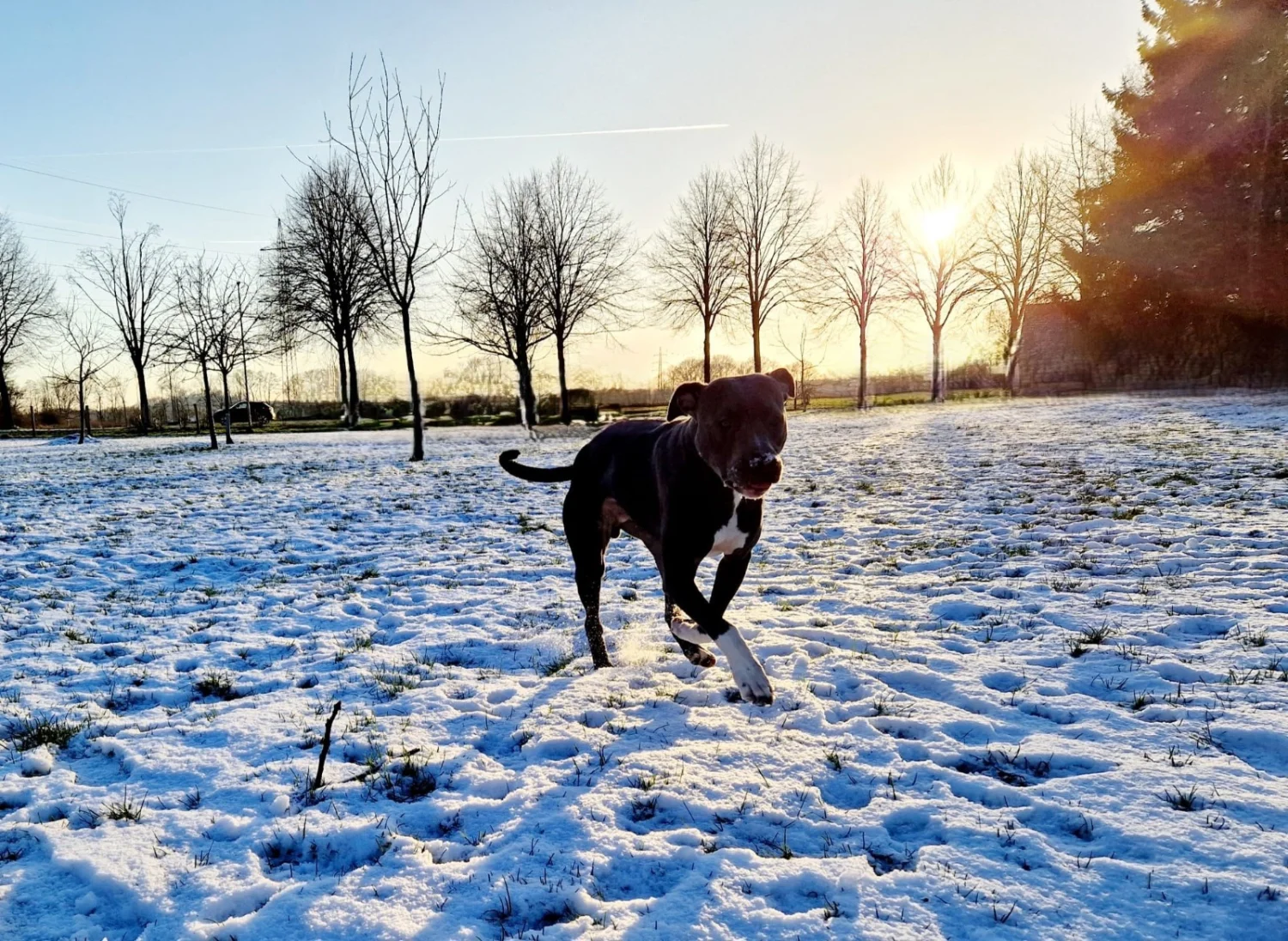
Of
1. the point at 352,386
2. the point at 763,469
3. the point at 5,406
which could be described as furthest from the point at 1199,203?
the point at 5,406

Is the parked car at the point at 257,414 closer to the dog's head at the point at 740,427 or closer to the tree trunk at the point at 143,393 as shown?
the tree trunk at the point at 143,393

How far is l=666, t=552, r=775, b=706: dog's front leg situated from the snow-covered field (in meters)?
0.17

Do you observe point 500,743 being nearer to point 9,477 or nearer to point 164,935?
point 164,935

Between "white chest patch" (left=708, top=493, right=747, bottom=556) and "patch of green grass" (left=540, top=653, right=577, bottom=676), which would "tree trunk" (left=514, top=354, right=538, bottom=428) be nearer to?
"patch of green grass" (left=540, top=653, right=577, bottom=676)

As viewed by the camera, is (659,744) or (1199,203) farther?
(1199,203)

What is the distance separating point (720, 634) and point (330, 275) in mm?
40376

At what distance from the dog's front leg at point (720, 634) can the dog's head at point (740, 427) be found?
2.00ft

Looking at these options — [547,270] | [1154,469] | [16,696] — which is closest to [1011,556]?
[1154,469]

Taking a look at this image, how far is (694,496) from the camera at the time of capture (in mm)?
3781

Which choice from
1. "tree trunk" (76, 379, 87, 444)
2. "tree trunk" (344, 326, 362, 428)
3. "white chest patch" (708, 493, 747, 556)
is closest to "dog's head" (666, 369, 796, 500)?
"white chest patch" (708, 493, 747, 556)

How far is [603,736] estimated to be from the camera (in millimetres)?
3318

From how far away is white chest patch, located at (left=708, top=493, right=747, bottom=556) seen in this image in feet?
12.5

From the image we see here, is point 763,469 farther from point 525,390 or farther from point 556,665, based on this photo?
point 525,390

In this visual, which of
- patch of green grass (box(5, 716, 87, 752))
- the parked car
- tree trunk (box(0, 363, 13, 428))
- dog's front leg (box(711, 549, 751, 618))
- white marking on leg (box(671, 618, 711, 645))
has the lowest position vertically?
patch of green grass (box(5, 716, 87, 752))
